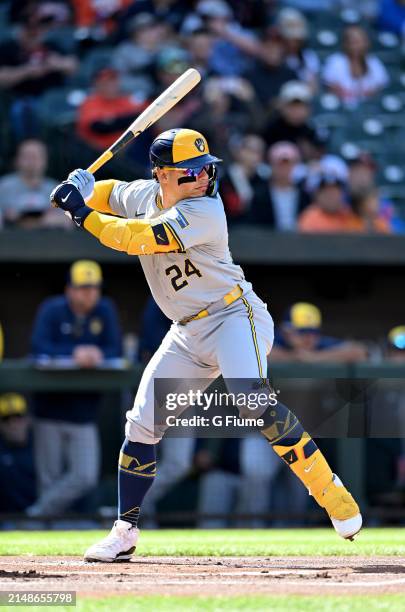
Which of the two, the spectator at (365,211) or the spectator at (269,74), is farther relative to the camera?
the spectator at (269,74)

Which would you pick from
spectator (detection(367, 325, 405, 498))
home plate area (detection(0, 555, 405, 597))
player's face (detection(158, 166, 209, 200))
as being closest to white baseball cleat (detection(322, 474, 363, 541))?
home plate area (detection(0, 555, 405, 597))

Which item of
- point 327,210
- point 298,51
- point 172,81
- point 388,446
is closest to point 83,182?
point 388,446

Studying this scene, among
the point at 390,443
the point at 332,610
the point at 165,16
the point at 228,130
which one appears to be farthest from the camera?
the point at 165,16

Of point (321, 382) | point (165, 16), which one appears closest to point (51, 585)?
point (321, 382)

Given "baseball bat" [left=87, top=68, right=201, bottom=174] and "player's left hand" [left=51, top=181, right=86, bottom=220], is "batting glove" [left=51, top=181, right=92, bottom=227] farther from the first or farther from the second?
"baseball bat" [left=87, top=68, right=201, bottom=174]

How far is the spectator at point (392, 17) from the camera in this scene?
13.4 metres

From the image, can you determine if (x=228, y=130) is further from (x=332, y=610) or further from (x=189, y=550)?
(x=332, y=610)

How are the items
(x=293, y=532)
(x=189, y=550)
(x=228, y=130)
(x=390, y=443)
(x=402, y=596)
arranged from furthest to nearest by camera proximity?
(x=228, y=130), (x=390, y=443), (x=293, y=532), (x=189, y=550), (x=402, y=596)

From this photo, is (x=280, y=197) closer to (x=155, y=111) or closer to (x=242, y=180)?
(x=242, y=180)

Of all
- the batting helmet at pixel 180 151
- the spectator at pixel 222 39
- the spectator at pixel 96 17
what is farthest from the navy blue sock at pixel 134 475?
the spectator at pixel 96 17

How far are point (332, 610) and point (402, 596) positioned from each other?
0.46m

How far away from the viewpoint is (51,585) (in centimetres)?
433

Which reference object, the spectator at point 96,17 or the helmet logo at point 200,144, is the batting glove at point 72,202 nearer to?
the helmet logo at point 200,144

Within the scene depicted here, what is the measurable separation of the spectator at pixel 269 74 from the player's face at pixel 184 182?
20.4 ft
